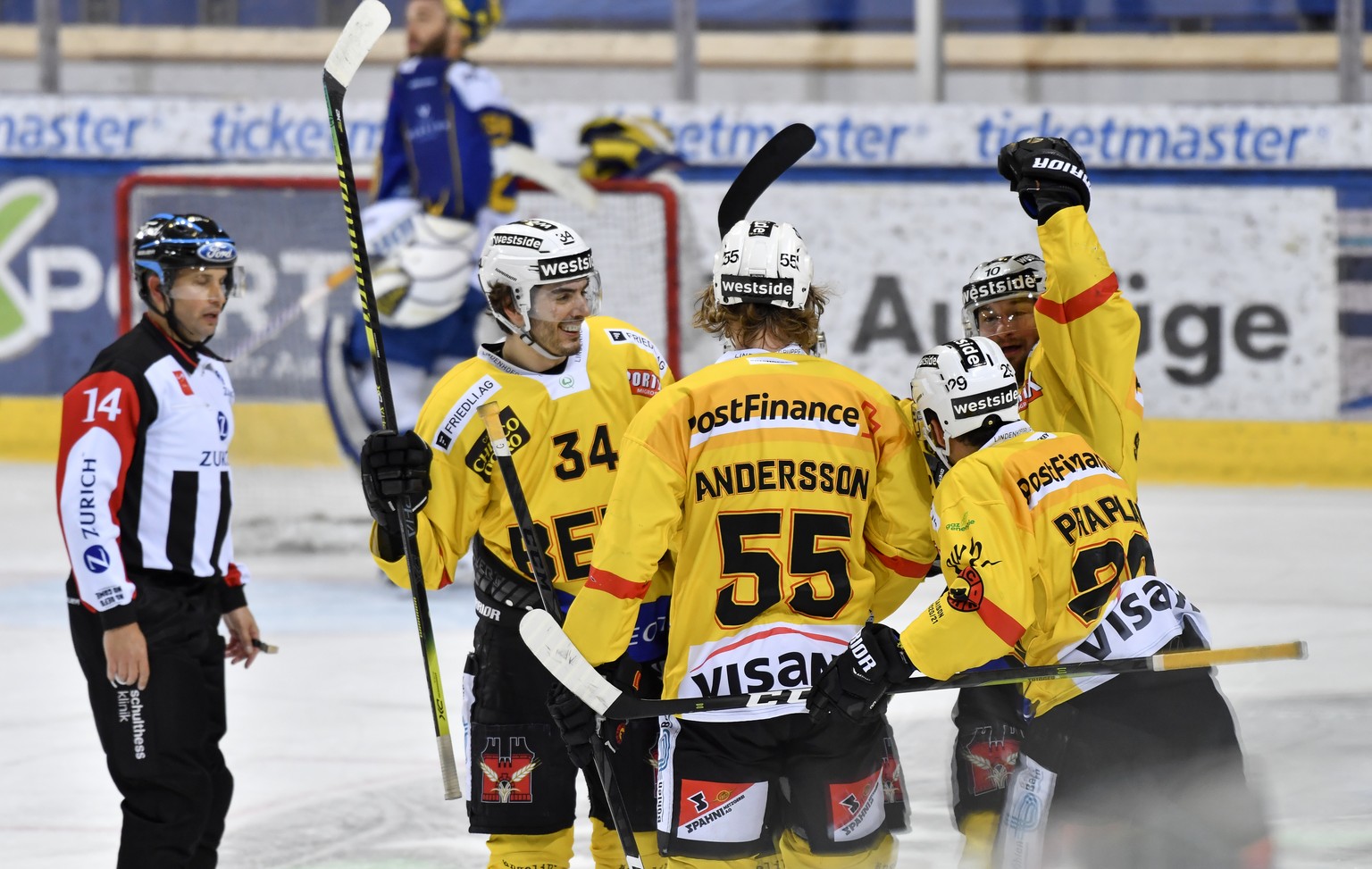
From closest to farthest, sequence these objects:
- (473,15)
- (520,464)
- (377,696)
A: (520,464), (377,696), (473,15)

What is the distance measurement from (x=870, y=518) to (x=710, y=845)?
1.85 feet

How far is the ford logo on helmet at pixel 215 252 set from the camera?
338cm

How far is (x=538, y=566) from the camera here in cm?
290

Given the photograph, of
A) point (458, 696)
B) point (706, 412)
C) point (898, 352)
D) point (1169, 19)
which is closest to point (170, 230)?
point (706, 412)

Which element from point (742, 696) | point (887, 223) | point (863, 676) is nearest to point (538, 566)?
point (742, 696)

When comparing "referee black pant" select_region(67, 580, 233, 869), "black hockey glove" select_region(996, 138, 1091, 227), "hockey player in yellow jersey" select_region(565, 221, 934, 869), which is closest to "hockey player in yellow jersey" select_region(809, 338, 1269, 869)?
"hockey player in yellow jersey" select_region(565, 221, 934, 869)

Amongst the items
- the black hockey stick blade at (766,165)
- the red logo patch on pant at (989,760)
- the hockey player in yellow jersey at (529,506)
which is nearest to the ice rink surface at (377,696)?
the red logo patch on pant at (989,760)

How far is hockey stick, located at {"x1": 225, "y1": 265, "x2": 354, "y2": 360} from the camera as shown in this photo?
7430mm

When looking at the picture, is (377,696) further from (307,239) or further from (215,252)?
(307,239)

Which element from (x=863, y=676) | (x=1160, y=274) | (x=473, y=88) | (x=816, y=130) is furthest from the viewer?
(x=816, y=130)

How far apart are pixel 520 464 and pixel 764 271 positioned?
595 mm

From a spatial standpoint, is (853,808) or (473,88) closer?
(853,808)

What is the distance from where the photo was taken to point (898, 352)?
8.75 meters

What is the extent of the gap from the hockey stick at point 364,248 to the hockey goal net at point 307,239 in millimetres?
A: 4470
